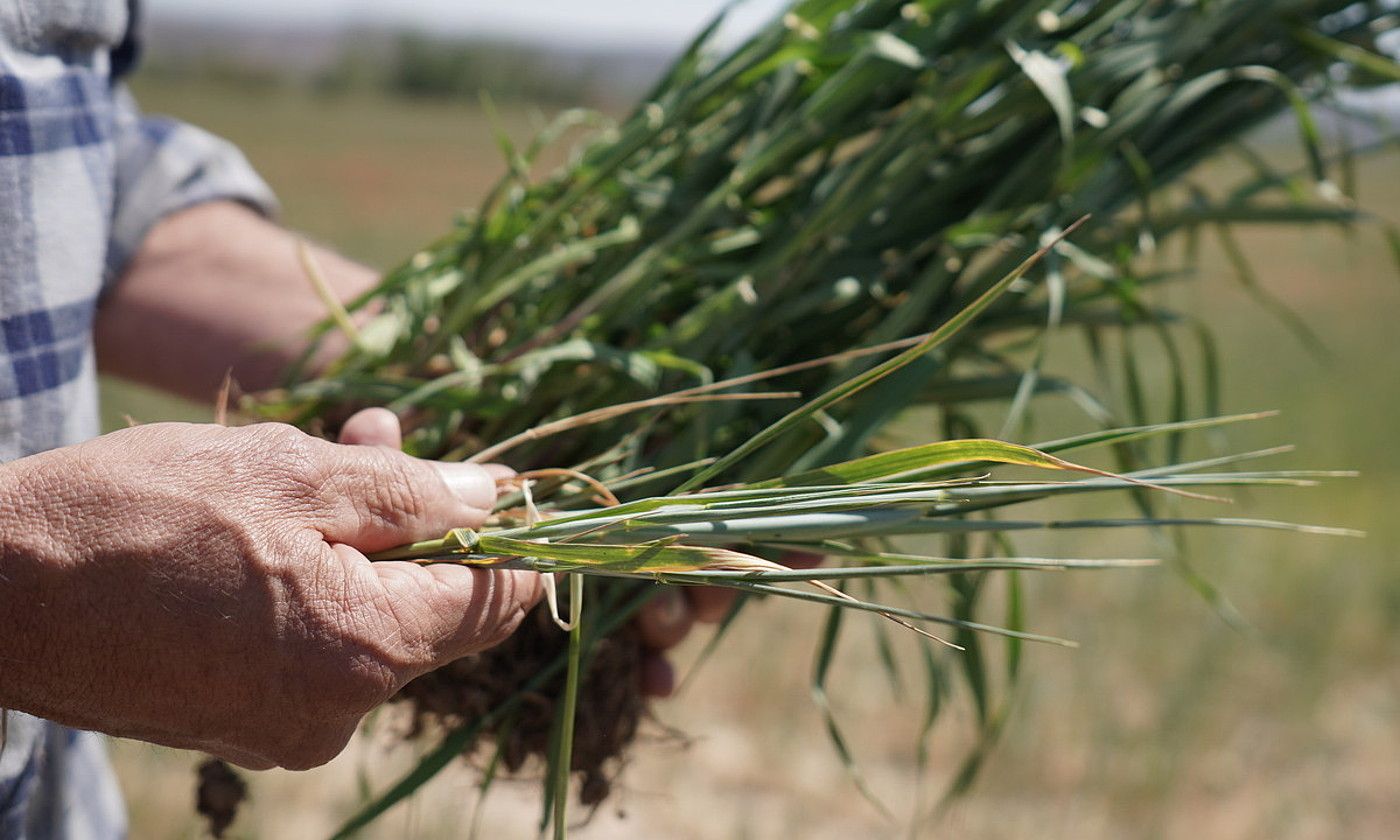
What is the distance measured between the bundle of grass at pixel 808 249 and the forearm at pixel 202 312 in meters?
0.08

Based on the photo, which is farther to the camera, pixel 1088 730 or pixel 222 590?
pixel 1088 730

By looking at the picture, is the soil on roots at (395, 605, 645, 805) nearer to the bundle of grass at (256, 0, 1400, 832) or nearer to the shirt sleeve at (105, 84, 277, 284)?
the bundle of grass at (256, 0, 1400, 832)

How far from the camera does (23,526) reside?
2.06 feet

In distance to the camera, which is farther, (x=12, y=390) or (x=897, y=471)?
(x=12, y=390)

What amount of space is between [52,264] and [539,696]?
1.79 ft

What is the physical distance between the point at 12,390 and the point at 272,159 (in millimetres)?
20377

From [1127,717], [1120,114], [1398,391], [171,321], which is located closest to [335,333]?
[171,321]

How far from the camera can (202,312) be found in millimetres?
1195

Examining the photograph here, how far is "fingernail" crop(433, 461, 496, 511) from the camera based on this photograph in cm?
77

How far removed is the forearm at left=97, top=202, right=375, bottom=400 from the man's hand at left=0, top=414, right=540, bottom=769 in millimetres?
518

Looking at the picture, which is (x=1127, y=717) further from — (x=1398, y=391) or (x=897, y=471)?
(x=1398, y=391)

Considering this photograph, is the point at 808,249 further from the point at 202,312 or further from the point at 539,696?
the point at 202,312

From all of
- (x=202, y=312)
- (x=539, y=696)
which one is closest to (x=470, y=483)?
(x=539, y=696)

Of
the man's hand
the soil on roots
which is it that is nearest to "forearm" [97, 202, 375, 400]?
the soil on roots
